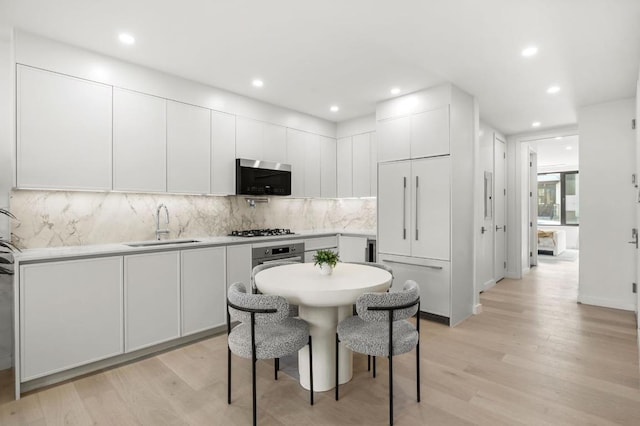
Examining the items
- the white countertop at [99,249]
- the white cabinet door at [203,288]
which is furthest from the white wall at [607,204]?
the white cabinet door at [203,288]

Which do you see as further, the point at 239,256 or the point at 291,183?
the point at 291,183

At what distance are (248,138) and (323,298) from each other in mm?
2734

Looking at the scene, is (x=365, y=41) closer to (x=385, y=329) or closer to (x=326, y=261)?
(x=326, y=261)

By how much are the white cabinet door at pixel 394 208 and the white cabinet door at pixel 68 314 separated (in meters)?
2.92

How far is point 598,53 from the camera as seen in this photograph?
301cm

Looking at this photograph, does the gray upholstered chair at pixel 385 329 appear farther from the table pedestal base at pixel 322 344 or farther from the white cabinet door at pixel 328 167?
the white cabinet door at pixel 328 167

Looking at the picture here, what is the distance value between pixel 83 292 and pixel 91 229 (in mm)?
827

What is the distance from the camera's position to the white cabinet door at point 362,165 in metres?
5.03

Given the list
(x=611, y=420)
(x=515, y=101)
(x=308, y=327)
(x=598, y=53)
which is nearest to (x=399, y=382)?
(x=308, y=327)

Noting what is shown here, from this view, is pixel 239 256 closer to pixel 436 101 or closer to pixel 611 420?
pixel 436 101

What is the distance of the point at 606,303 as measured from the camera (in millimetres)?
4441

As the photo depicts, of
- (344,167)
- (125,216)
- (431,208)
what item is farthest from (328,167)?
(125,216)

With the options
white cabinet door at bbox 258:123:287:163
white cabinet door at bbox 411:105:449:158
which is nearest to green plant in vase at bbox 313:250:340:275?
white cabinet door at bbox 411:105:449:158

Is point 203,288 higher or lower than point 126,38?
lower
